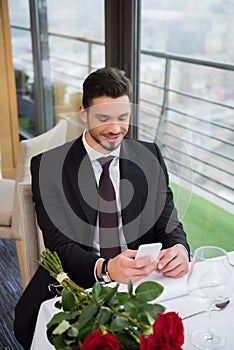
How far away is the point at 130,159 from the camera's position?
5.41ft

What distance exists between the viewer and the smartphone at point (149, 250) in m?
1.23

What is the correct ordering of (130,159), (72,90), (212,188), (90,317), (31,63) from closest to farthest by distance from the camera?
(90,317) < (130,159) < (212,188) < (72,90) < (31,63)

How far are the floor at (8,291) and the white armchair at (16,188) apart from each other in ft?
0.61

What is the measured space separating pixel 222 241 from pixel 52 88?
68.8 inches

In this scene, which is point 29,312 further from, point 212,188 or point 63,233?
point 212,188

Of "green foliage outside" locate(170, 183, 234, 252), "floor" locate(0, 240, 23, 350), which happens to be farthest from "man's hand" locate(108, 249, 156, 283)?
"green foliage outside" locate(170, 183, 234, 252)

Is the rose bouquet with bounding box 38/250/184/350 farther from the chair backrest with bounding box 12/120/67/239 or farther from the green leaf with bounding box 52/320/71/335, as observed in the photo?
the chair backrest with bounding box 12/120/67/239

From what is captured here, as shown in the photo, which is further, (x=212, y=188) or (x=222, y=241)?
(x=212, y=188)

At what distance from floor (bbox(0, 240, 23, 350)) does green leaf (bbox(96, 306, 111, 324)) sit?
4.13ft

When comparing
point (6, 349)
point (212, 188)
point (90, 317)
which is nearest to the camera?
point (90, 317)

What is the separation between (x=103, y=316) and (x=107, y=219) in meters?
0.75

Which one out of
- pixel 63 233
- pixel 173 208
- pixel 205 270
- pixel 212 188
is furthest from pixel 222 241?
pixel 205 270

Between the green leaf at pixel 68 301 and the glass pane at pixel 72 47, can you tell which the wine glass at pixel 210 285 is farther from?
the glass pane at pixel 72 47

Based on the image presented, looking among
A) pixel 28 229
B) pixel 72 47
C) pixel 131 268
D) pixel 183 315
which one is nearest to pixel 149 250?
pixel 131 268
